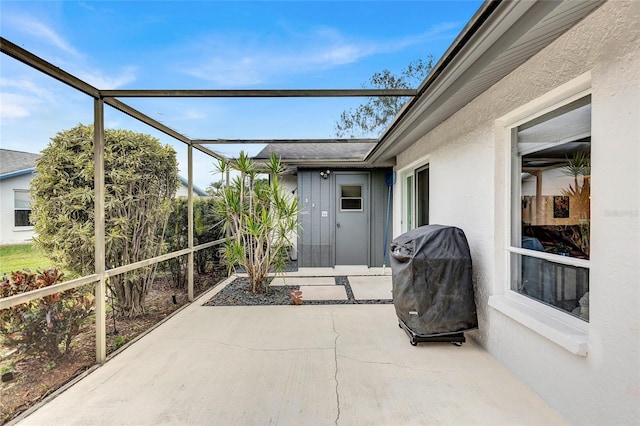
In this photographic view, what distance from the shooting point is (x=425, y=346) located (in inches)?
133

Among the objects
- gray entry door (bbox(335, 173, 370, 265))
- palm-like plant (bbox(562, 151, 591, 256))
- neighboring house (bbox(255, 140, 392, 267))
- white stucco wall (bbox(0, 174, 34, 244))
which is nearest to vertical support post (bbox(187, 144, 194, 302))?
white stucco wall (bbox(0, 174, 34, 244))

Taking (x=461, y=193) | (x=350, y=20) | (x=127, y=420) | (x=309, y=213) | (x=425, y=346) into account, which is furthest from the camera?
Answer: (x=309, y=213)

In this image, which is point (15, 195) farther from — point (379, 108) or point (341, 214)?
point (379, 108)

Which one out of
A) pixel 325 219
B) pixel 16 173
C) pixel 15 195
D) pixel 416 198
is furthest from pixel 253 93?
pixel 325 219

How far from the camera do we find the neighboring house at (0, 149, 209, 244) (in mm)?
2645

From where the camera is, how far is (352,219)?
7.82m

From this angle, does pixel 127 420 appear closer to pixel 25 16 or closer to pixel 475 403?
pixel 475 403

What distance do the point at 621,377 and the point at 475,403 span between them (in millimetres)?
967

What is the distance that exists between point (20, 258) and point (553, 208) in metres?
4.92

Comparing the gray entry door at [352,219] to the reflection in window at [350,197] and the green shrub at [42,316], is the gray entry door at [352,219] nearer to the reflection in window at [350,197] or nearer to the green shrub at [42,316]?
the reflection in window at [350,197]

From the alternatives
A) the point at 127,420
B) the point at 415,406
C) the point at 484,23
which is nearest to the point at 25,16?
the point at 127,420

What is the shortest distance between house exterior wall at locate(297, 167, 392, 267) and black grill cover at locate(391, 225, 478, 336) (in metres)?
4.50

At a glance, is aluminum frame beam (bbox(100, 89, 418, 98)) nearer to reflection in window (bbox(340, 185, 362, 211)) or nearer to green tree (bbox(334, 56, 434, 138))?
reflection in window (bbox(340, 185, 362, 211))

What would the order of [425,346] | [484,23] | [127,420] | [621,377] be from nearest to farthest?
[621,377] → [484,23] → [127,420] → [425,346]
